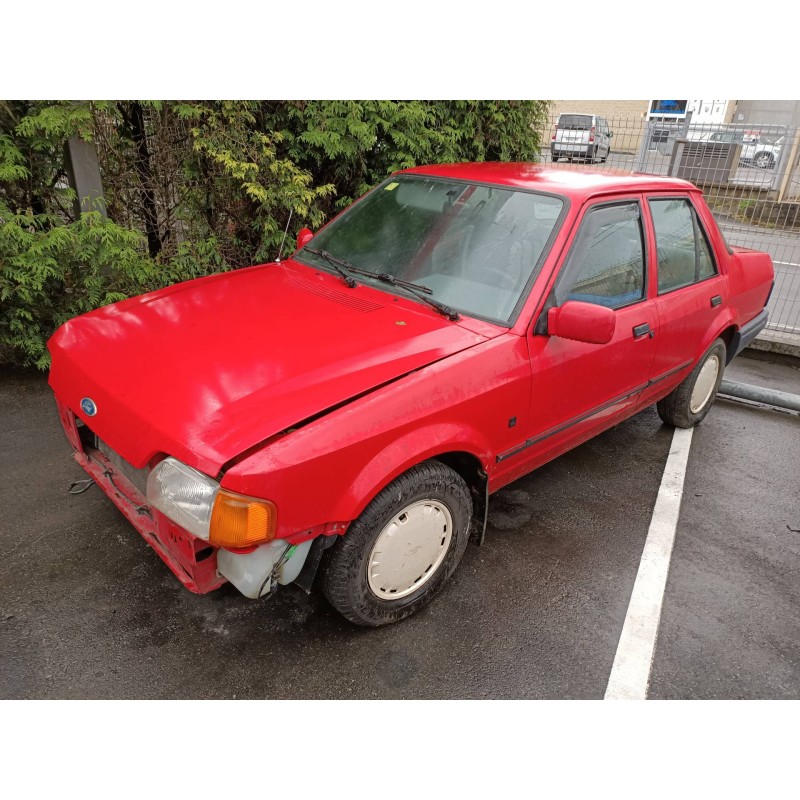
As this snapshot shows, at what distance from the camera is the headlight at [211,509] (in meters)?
1.93

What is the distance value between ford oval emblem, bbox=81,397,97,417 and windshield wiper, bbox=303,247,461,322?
1337 mm

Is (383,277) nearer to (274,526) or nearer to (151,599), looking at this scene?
(274,526)

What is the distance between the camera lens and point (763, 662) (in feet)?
8.41

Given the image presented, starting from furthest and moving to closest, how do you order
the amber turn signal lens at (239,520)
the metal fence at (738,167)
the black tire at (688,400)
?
the metal fence at (738,167), the black tire at (688,400), the amber turn signal lens at (239,520)

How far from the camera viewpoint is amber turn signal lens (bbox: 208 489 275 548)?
192 centimetres

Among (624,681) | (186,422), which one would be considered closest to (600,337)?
(624,681)

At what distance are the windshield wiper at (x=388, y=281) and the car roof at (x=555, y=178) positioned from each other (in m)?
0.75

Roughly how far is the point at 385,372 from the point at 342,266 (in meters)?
1.14

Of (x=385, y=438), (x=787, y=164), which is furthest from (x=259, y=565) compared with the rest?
(x=787, y=164)

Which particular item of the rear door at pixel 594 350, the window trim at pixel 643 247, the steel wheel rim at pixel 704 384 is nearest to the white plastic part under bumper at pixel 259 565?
the rear door at pixel 594 350

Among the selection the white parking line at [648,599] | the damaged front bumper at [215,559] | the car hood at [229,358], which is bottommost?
the white parking line at [648,599]

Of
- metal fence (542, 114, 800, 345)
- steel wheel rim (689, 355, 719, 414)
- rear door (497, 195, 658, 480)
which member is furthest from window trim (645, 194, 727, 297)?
metal fence (542, 114, 800, 345)

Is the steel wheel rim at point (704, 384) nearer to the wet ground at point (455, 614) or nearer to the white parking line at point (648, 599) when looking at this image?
the white parking line at point (648, 599)

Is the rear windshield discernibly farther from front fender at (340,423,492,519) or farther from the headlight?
the headlight
